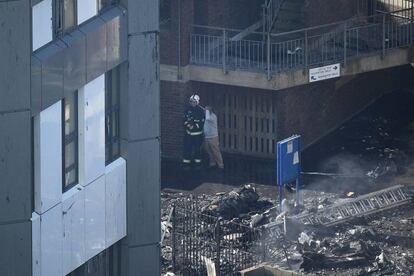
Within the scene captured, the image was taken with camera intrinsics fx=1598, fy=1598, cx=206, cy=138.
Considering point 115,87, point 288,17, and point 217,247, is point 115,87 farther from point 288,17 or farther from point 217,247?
point 288,17

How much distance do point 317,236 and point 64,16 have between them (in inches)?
392

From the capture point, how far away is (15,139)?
1944cm

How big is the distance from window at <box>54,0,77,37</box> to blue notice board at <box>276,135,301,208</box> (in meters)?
9.67

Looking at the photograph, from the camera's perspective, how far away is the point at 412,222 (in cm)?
3033

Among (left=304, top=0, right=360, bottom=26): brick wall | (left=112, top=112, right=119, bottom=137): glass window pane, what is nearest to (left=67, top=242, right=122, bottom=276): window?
(left=112, top=112, right=119, bottom=137): glass window pane

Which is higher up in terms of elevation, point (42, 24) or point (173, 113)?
point (42, 24)

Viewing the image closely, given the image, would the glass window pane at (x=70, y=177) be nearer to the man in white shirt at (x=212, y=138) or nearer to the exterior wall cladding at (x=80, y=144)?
the exterior wall cladding at (x=80, y=144)

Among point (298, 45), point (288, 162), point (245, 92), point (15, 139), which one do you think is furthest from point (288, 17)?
point (15, 139)

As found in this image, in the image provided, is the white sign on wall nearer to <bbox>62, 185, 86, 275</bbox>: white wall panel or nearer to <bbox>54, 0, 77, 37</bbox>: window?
<bbox>62, 185, 86, 275</bbox>: white wall panel

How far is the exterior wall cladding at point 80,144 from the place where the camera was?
63.8 ft

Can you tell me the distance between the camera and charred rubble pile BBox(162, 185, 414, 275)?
91.1ft

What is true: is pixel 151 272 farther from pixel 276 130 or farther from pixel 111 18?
pixel 276 130

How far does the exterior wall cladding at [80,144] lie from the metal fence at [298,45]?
1073 cm

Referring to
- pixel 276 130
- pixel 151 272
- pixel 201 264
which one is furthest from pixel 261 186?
pixel 151 272
